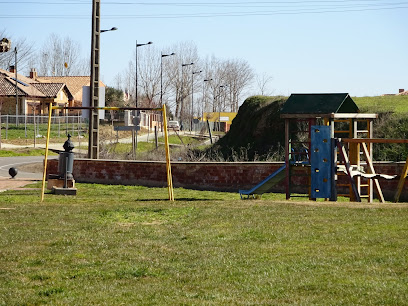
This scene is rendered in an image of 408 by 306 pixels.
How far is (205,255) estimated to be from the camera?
996 centimetres

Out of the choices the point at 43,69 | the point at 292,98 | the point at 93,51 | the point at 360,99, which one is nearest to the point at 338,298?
the point at 292,98

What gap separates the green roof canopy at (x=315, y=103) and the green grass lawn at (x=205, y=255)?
14.0 feet

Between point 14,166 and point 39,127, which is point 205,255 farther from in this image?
point 39,127

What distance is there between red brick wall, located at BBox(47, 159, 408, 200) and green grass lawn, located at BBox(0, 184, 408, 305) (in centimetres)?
688

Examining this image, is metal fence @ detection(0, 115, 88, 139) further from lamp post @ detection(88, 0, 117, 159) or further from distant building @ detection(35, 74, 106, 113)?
lamp post @ detection(88, 0, 117, 159)

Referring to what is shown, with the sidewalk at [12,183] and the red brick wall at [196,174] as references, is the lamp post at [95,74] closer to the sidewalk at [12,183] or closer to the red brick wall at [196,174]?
the red brick wall at [196,174]

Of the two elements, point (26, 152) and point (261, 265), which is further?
point (26, 152)

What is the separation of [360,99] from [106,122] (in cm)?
4059

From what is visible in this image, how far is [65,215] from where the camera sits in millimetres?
14602

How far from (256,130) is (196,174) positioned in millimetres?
16645

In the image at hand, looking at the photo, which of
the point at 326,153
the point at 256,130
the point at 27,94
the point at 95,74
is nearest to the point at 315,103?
the point at 326,153

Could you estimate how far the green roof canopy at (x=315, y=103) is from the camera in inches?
777

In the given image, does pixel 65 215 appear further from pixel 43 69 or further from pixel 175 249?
pixel 43 69

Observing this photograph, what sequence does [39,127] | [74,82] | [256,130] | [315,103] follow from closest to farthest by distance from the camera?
[315,103]
[256,130]
[39,127]
[74,82]
